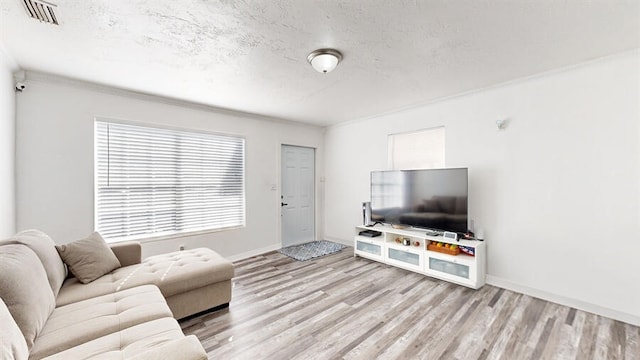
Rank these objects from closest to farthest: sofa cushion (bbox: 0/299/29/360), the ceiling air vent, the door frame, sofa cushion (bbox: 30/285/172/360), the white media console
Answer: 1. sofa cushion (bbox: 0/299/29/360)
2. sofa cushion (bbox: 30/285/172/360)
3. the ceiling air vent
4. the white media console
5. the door frame

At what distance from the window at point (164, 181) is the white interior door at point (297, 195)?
2.89 ft

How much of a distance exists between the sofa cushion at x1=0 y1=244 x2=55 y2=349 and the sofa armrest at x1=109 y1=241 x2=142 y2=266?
85 cm

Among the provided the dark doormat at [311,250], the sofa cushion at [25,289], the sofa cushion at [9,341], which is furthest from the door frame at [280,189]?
the sofa cushion at [9,341]

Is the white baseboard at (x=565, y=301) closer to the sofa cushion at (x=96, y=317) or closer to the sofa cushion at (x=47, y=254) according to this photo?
the sofa cushion at (x=96, y=317)

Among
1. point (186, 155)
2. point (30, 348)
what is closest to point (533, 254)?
point (30, 348)

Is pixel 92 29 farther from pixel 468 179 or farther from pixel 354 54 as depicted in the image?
pixel 468 179

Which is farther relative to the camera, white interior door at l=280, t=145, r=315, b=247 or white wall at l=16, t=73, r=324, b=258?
white interior door at l=280, t=145, r=315, b=247

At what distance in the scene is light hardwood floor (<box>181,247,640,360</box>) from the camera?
1.93 meters

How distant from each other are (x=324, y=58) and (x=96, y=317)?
2463 millimetres

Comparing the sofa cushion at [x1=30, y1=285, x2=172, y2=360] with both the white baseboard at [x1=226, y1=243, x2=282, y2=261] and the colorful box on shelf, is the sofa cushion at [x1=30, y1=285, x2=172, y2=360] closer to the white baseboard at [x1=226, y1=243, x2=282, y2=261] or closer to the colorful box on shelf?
the white baseboard at [x1=226, y1=243, x2=282, y2=261]

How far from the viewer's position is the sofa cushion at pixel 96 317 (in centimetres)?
133

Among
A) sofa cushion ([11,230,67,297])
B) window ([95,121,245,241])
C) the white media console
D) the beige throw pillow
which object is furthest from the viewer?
window ([95,121,245,241])

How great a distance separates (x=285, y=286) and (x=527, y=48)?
11.1ft

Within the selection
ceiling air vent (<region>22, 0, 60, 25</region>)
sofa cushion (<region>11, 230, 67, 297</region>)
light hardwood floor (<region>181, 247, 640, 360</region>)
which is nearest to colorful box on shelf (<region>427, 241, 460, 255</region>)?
light hardwood floor (<region>181, 247, 640, 360</region>)
